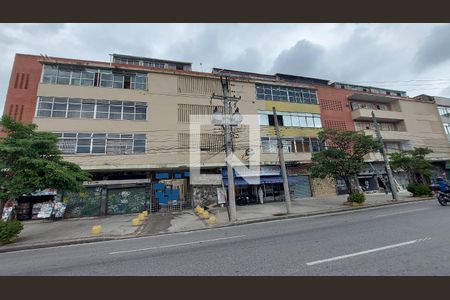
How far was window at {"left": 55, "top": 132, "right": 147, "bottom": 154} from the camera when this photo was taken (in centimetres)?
1769

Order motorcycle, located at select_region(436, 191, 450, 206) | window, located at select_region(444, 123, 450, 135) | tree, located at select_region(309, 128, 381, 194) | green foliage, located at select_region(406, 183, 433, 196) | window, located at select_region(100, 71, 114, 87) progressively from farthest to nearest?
window, located at select_region(444, 123, 450, 135)
window, located at select_region(100, 71, 114, 87)
green foliage, located at select_region(406, 183, 433, 196)
tree, located at select_region(309, 128, 381, 194)
motorcycle, located at select_region(436, 191, 450, 206)

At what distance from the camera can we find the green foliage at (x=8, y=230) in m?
9.30

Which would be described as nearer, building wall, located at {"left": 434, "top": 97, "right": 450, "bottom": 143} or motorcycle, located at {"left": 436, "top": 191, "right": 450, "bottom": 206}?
motorcycle, located at {"left": 436, "top": 191, "right": 450, "bottom": 206}

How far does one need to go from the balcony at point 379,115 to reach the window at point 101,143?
1021 inches

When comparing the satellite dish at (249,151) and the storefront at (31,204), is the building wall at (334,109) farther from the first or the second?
the storefront at (31,204)

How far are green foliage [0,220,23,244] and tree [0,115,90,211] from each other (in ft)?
4.21

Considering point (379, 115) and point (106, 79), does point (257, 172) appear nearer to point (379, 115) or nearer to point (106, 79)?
point (106, 79)

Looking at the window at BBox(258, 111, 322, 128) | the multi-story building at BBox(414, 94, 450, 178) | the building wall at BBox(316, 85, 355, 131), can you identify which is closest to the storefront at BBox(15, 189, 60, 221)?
the window at BBox(258, 111, 322, 128)

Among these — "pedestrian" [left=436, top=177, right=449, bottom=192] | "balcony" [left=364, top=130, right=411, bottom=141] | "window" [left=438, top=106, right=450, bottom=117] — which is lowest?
"pedestrian" [left=436, top=177, right=449, bottom=192]

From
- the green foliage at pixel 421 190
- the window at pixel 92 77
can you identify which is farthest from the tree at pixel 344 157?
the window at pixel 92 77

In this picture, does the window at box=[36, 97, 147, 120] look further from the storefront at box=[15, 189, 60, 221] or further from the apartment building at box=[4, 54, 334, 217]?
the storefront at box=[15, 189, 60, 221]

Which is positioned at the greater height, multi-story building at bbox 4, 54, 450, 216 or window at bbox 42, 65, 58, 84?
window at bbox 42, 65, 58, 84

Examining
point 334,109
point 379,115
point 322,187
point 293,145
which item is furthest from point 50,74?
point 379,115

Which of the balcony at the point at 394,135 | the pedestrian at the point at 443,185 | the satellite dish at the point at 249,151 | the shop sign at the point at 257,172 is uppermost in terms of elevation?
the balcony at the point at 394,135
